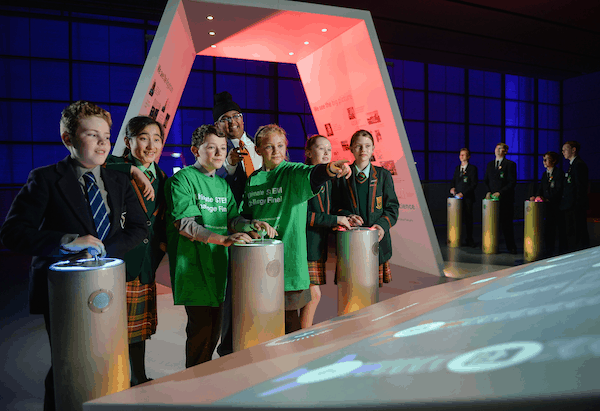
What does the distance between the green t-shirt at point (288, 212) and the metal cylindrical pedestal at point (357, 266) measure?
0.34 metres

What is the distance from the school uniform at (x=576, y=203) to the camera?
575cm

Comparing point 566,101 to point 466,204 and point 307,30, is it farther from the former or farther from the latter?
point 307,30

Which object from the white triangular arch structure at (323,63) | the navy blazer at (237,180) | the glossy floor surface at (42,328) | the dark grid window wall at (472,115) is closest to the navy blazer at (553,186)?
the glossy floor surface at (42,328)

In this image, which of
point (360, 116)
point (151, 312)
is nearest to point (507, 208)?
point (360, 116)

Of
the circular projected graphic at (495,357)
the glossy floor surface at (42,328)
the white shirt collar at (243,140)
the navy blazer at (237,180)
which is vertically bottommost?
the glossy floor surface at (42,328)

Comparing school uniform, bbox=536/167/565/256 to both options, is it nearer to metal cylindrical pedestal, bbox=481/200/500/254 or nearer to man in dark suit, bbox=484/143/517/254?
man in dark suit, bbox=484/143/517/254

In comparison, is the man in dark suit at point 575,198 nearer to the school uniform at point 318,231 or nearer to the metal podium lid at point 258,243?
the school uniform at point 318,231

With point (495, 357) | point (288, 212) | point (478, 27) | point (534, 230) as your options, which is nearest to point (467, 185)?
point (534, 230)

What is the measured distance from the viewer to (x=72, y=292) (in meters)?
1.40

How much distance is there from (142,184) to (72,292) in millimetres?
710

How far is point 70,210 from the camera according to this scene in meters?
1.55

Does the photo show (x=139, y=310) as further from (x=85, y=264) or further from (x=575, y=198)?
(x=575, y=198)

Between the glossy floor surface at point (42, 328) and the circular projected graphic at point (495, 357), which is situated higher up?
the circular projected graphic at point (495, 357)

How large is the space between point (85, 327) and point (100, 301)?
4.2 inches
